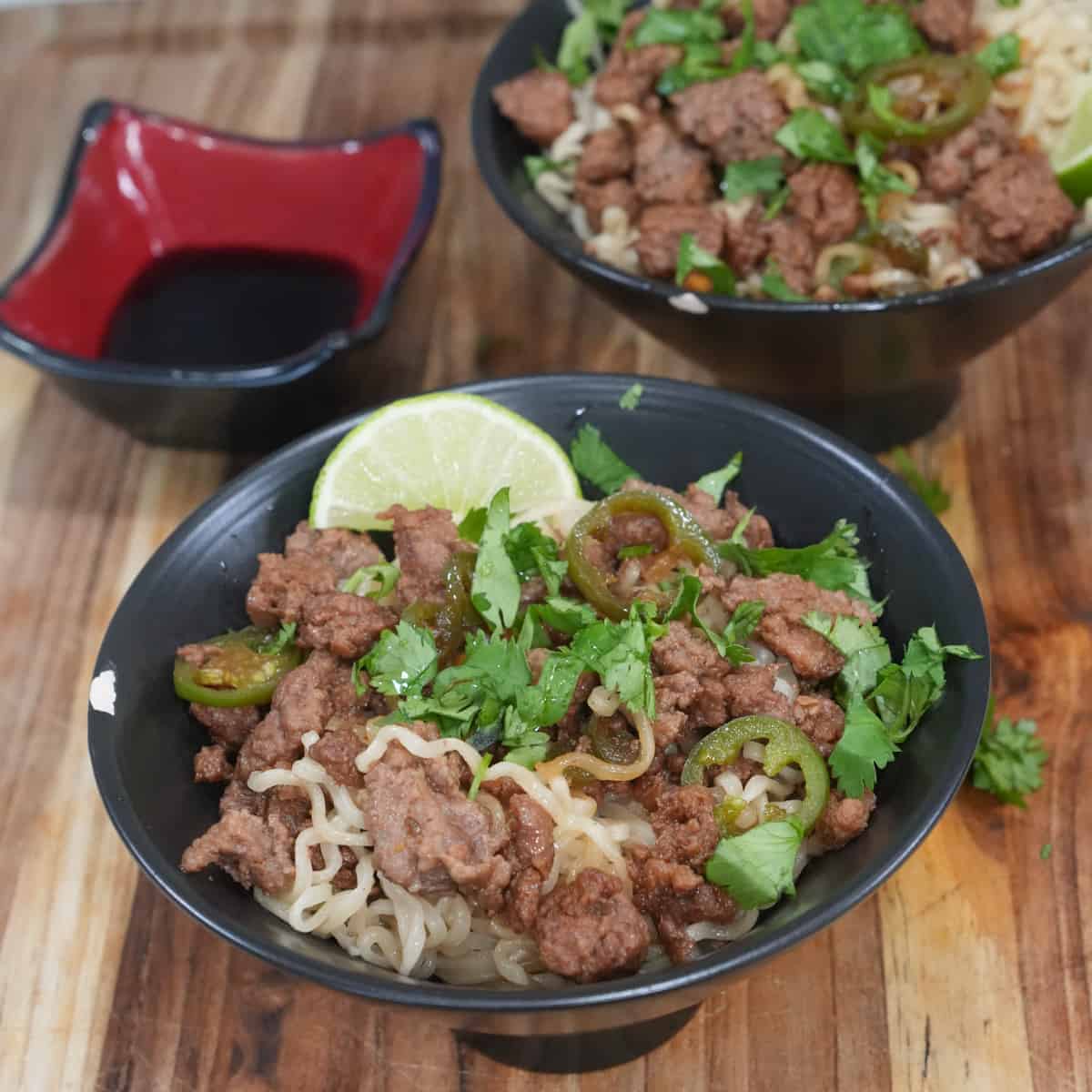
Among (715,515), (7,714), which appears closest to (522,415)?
(715,515)

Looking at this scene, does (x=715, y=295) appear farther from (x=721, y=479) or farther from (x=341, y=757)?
(x=341, y=757)

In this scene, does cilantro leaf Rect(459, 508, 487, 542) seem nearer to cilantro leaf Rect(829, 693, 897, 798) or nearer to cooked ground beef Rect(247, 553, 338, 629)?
cooked ground beef Rect(247, 553, 338, 629)

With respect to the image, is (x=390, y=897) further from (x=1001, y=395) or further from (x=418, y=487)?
(x=1001, y=395)

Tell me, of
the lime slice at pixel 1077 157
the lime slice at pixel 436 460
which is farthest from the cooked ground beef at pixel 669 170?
the lime slice at pixel 436 460

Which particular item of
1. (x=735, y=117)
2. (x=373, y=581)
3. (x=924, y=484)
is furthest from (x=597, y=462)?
(x=735, y=117)

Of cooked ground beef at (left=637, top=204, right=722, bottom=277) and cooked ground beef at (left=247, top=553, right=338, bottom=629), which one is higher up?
cooked ground beef at (left=637, top=204, right=722, bottom=277)

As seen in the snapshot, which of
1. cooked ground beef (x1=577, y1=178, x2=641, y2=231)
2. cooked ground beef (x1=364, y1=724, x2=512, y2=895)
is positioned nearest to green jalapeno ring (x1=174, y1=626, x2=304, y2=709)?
cooked ground beef (x1=364, y1=724, x2=512, y2=895)
